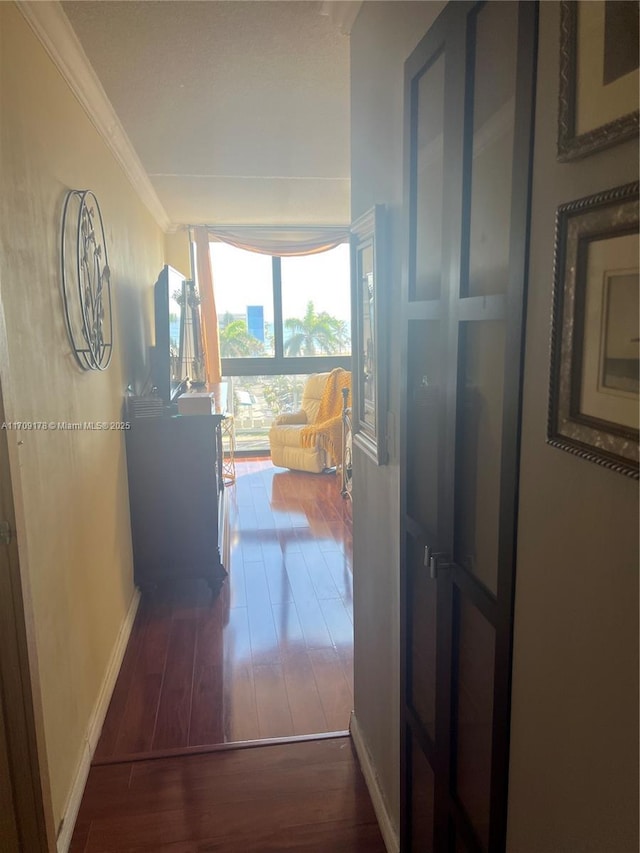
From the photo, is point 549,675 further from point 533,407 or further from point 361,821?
point 361,821

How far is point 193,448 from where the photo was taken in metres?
3.42

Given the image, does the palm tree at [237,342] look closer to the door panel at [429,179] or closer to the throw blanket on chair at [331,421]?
the throw blanket on chair at [331,421]

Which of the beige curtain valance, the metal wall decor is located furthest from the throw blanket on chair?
the metal wall decor

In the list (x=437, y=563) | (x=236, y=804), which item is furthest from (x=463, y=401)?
(x=236, y=804)

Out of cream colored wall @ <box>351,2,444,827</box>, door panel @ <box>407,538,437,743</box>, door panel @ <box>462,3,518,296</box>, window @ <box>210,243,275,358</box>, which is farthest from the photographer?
window @ <box>210,243,275,358</box>

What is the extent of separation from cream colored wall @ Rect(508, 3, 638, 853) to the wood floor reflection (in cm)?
166

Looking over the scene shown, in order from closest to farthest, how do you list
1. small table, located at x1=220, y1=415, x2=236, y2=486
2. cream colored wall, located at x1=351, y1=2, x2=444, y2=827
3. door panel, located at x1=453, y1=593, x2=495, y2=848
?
door panel, located at x1=453, y1=593, x2=495, y2=848 < cream colored wall, located at x1=351, y1=2, x2=444, y2=827 < small table, located at x1=220, y1=415, x2=236, y2=486

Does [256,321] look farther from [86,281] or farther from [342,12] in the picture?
[342,12]

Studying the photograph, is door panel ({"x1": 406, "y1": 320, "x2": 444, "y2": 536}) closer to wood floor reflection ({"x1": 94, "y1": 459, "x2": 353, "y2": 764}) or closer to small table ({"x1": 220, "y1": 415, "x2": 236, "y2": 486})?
wood floor reflection ({"x1": 94, "y1": 459, "x2": 353, "y2": 764})

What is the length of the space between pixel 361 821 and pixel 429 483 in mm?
1249

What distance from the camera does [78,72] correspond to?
2268 millimetres

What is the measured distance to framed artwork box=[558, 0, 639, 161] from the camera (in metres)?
0.64

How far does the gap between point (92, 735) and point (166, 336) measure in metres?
2.14

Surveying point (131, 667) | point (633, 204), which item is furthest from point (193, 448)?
point (633, 204)
